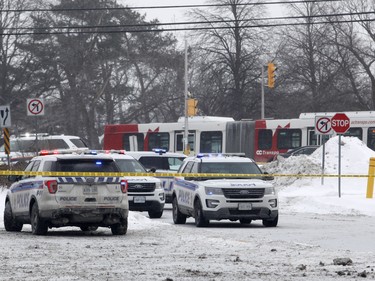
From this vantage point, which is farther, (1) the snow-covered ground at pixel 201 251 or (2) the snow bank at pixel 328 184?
(2) the snow bank at pixel 328 184

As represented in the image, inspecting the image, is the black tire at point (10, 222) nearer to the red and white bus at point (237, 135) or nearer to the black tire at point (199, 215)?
the black tire at point (199, 215)

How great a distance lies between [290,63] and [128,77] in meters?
12.9

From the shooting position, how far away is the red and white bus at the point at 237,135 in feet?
184

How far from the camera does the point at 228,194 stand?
2534 centimetres

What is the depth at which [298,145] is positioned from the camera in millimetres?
58688

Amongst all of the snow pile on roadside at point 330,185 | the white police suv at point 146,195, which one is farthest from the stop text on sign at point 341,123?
the white police suv at point 146,195

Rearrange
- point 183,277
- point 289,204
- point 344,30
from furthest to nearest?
1. point 344,30
2. point 289,204
3. point 183,277

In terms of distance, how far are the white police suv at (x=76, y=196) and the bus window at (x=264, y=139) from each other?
126 ft

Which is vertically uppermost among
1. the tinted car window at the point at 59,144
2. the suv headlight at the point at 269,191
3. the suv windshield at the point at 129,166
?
the tinted car window at the point at 59,144

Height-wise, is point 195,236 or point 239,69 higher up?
point 239,69

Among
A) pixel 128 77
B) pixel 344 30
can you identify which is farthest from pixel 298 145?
pixel 128 77

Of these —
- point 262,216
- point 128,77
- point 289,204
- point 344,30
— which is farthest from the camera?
point 128,77

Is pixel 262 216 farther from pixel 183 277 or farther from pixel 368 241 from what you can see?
pixel 183 277

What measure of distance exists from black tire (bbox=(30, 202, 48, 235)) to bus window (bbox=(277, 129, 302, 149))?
123ft
